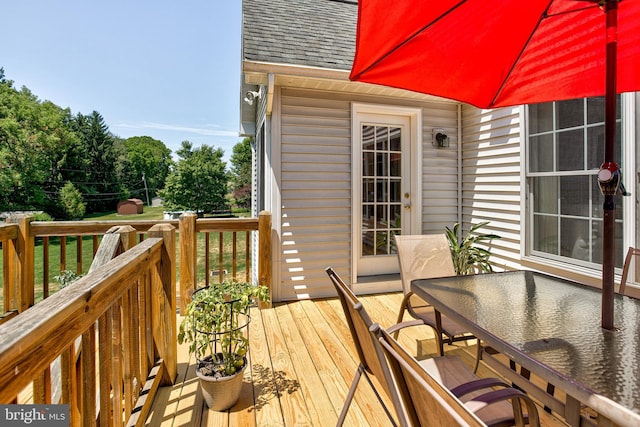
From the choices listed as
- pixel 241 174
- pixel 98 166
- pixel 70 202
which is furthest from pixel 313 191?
pixel 98 166

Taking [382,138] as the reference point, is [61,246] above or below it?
below

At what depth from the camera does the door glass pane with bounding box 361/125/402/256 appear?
4301 millimetres

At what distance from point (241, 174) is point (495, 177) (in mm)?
25688

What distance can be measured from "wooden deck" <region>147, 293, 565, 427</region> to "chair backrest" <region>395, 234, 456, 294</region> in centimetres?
66

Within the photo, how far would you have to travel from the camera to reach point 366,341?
1.27 metres

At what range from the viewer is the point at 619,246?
262 centimetres

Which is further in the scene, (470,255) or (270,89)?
(470,255)

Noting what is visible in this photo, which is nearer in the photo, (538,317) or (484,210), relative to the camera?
(538,317)

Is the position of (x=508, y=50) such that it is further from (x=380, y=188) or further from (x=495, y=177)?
(x=380, y=188)

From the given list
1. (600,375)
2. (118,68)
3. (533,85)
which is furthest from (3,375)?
(118,68)

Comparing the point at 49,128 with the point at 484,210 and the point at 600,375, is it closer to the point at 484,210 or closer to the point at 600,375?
the point at 484,210

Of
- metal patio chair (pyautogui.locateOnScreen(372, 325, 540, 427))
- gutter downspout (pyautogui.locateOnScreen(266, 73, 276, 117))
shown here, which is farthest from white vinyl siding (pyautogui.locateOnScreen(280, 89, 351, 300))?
metal patio chair (pyautogui.locateOnScreen(372, 325, 540, 427))

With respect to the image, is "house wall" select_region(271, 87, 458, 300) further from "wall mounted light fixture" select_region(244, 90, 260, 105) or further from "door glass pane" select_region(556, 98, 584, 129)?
"door glass pane" select_region(556, 98, 584, 129)

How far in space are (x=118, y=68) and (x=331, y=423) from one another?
44.2 metres
